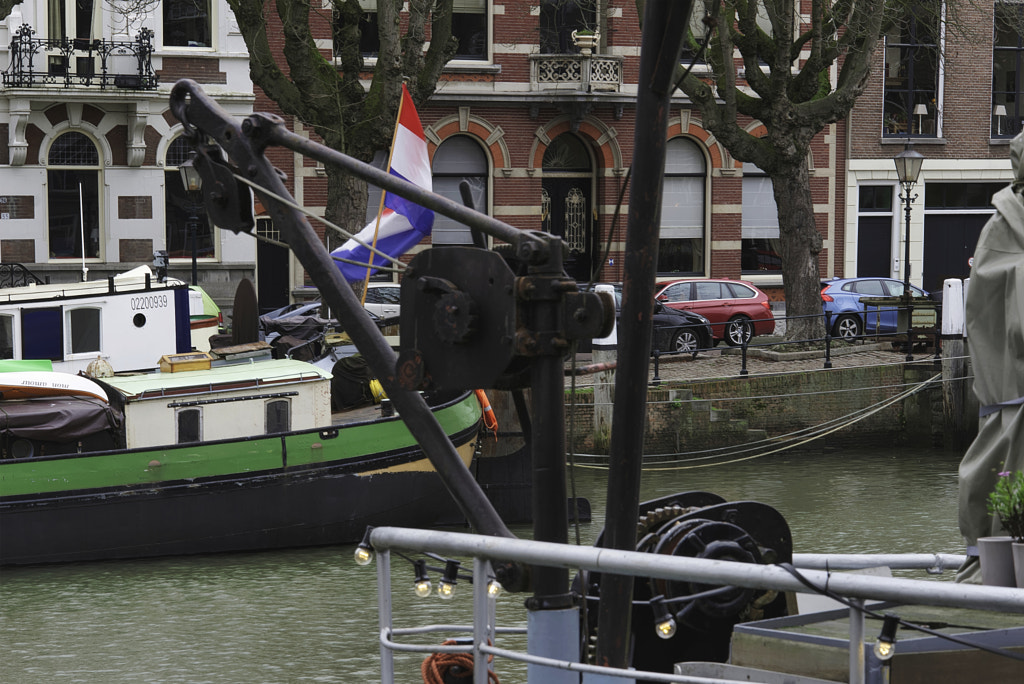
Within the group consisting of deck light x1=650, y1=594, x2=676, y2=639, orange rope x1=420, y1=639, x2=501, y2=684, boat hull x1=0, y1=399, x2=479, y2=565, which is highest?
deck light x1=650, y1=594, x2=676, y2=639

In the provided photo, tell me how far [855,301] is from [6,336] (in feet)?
57.6

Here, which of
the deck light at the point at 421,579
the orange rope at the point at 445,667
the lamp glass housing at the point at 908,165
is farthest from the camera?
the lamp glass housing at the point at 908,165

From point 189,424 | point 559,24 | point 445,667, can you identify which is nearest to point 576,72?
point 559,24

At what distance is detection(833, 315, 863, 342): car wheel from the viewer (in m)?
26.7

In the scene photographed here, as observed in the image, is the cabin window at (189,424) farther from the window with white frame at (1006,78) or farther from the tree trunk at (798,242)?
the window with white frame at (1006,78)

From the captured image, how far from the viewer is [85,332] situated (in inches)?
658

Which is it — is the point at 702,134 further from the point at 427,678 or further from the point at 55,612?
the point at 427,678

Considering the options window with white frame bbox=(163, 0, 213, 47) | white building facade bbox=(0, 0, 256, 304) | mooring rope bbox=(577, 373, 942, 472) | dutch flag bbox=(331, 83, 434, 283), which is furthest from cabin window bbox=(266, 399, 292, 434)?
window with white frame bbox=(163, 0, 213, 47)

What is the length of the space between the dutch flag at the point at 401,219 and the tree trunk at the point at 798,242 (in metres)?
14.3

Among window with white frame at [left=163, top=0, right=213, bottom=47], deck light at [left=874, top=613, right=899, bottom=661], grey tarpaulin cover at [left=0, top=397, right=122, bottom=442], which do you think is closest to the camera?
deck light at [left=874, top=613, right=899, bottom=661]

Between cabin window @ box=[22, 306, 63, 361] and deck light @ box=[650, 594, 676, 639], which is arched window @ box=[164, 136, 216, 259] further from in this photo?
deck light @ box=[650, 594, 676, 639]

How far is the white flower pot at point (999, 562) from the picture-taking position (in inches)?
154

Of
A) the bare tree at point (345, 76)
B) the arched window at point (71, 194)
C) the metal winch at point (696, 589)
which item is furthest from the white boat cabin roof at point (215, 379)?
the arched window at point (71, 194)

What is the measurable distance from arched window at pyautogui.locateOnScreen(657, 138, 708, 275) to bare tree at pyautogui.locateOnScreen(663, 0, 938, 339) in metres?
8.41
